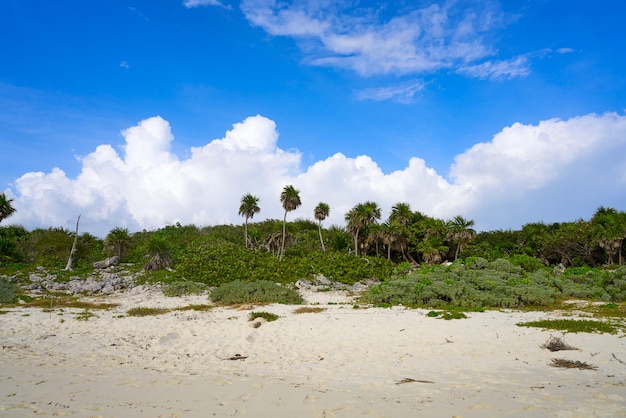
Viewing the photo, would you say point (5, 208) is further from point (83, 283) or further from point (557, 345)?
point (557, 345)

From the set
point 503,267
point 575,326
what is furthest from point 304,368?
point 503,267

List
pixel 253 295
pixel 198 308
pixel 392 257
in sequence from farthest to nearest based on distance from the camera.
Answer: pixel 392 257, pixel 253 295, pixel 198 308

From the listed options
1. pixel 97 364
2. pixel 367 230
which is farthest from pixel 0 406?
pixel 367 230

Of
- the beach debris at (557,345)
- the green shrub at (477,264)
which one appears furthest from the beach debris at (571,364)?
the green shrub at (477,264)

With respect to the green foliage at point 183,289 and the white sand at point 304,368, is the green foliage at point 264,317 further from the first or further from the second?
the green foliage at point 183,289

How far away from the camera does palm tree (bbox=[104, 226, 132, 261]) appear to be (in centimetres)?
3944

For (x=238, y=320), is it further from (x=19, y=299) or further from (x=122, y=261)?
(x=122, y=261)

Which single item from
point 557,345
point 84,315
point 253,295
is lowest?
point 84,315

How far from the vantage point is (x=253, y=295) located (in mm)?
24031

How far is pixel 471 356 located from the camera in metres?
10.5

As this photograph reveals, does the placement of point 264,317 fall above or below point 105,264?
below

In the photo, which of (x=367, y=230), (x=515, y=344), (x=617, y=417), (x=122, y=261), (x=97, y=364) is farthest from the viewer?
(x=367, y=230)

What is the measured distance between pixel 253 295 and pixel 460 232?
93.8 ft

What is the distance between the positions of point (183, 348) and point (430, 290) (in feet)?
44.2
